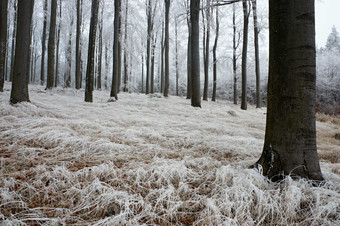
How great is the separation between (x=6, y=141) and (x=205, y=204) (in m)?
2.86

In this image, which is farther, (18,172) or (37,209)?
(18,172)

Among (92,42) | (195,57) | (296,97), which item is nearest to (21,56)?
(92,42)

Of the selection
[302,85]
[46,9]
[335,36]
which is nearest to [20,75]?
[302,85]

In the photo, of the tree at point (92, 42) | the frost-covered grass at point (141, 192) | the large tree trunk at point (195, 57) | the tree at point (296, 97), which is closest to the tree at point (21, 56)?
the tree at point (92, 42)

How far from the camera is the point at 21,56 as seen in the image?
17.2 feet

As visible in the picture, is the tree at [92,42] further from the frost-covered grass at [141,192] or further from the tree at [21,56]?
the frost-covered grass at [141,192]

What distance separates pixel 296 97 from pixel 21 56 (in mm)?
6829

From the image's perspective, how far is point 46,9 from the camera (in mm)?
14062

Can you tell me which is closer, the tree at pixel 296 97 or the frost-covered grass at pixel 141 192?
the frost-covered grass at pixel 141 192

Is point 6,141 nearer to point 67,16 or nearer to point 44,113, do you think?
point 44,113

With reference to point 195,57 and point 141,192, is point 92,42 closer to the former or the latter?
point 195,57

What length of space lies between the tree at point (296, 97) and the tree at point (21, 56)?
6439mm

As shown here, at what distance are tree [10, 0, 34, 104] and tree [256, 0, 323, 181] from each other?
6.44m

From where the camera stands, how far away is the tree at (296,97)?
1.64 m
